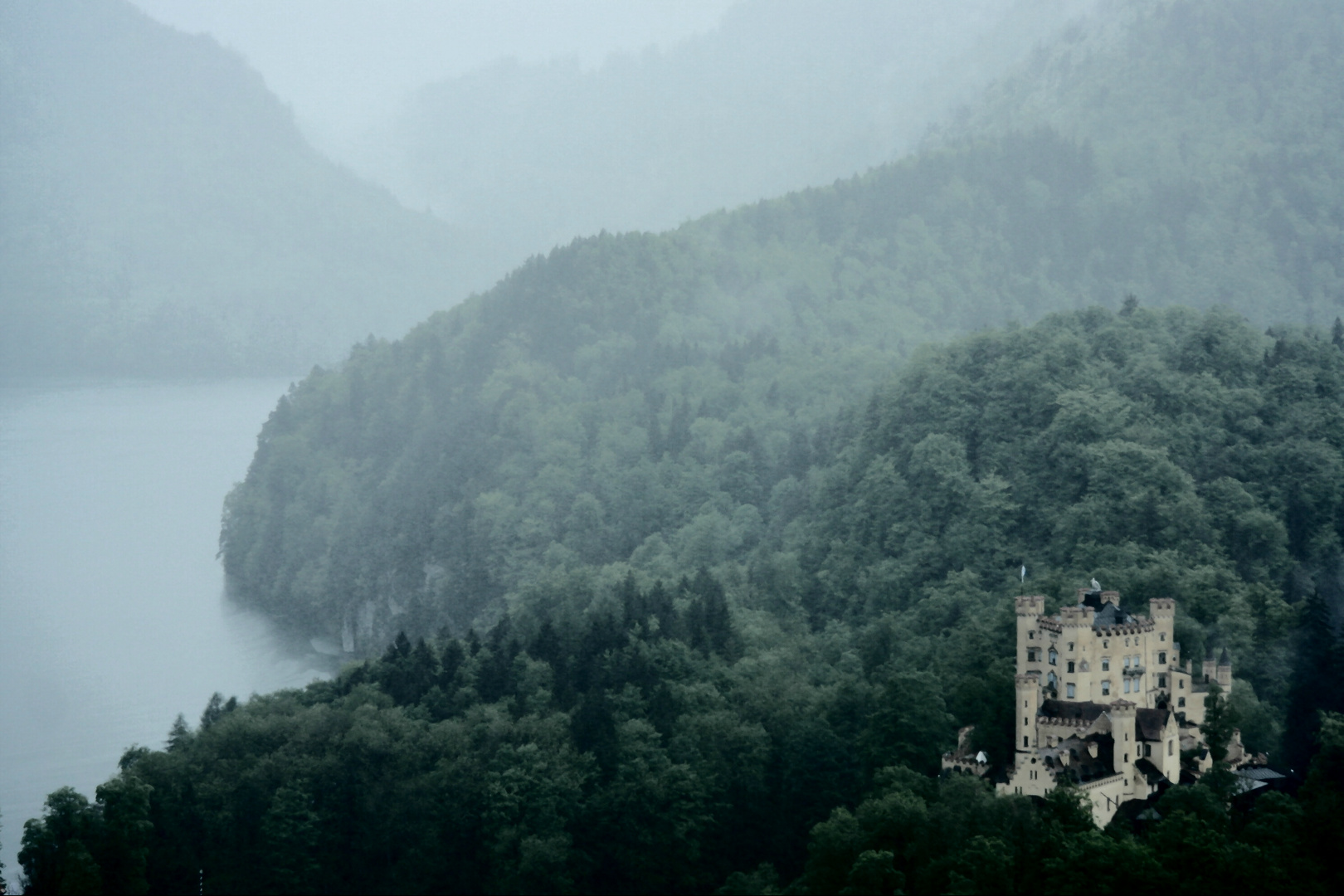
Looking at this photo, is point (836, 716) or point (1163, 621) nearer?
point (1163, 621)

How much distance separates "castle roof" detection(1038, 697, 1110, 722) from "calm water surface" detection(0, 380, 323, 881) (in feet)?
155

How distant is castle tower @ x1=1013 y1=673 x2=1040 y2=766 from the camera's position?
65.2 meters

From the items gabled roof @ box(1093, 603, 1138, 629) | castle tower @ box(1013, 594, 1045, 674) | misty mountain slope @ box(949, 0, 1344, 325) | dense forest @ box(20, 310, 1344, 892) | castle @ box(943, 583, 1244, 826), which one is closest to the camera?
castle @ box(943, 583, 1244, 826)

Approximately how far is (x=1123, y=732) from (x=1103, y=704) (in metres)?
2.25

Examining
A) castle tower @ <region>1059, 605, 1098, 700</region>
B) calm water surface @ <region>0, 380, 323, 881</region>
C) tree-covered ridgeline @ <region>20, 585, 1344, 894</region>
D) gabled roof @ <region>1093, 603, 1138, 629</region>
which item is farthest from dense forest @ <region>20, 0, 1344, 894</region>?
calm water surface @ <region>0, 380, 323, 881</region>

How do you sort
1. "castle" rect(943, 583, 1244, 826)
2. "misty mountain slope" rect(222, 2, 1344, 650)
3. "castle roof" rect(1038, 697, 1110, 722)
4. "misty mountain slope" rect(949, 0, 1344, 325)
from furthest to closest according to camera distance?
"misty mountain slope" rect(949, 0, 1344, 325) < "misty mountain slope" rect(222, 2, 1344, 650) < "castle roof" rect(1038, 697, 1110, 722) < "castle" rect(943, 583, 1244, 826)

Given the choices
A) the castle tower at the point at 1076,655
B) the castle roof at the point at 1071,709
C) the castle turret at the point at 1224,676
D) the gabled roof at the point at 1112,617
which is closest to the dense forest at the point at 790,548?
the castle turret at the point at 1224,676

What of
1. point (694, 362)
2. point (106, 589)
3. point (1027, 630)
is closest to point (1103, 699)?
point (1027, 630)

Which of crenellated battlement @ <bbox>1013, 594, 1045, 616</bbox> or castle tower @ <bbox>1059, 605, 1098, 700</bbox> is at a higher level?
crenellated battlement @ <bbox>1013, 594, 1045, 616</bbox>

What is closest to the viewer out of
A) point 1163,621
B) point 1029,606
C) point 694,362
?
point 1029,606

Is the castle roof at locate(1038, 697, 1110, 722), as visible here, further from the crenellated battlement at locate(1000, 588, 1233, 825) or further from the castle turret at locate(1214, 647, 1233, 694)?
the castle turret at locate(1214, 647, 1233, 694)

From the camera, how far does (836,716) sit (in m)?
76.2

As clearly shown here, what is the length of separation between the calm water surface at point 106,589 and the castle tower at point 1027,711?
4634cm

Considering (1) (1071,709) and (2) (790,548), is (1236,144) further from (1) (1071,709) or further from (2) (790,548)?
(1) (1071,709)
